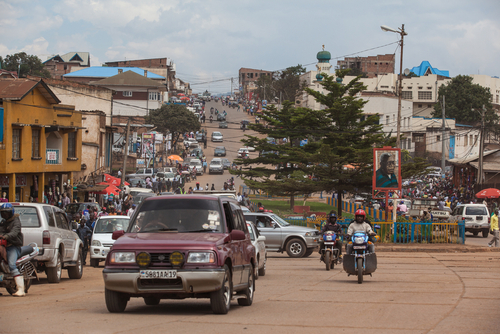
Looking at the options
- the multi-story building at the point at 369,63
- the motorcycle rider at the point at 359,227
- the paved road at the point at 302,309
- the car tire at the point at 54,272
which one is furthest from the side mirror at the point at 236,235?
the multi-story building at the point at 369,63

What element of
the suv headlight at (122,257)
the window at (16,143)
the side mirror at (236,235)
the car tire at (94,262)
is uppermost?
the window at (16,143)

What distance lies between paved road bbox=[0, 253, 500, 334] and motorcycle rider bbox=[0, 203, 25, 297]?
415 millimetres

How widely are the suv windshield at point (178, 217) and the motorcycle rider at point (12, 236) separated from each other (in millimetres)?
2896

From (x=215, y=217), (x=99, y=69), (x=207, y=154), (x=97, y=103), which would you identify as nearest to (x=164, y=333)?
(x=215, y=217)

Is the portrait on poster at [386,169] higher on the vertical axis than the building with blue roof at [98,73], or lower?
lower

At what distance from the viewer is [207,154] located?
8800cm

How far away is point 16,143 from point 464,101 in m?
84.5

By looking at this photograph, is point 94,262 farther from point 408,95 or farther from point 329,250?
point 408,95

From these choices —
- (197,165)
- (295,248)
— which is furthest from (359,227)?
(197,165)

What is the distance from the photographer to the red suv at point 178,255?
746 cm

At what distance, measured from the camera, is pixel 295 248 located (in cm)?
2191

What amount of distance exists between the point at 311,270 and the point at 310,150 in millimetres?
29309

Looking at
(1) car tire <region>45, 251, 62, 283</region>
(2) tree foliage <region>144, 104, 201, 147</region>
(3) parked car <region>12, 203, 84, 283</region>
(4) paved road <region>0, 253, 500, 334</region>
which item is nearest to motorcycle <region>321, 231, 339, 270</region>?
(4) paved road <region>0, 253, 500, 334</region>

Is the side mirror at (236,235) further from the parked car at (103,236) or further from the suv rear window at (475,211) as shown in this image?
the suv rear window at (475,211)
